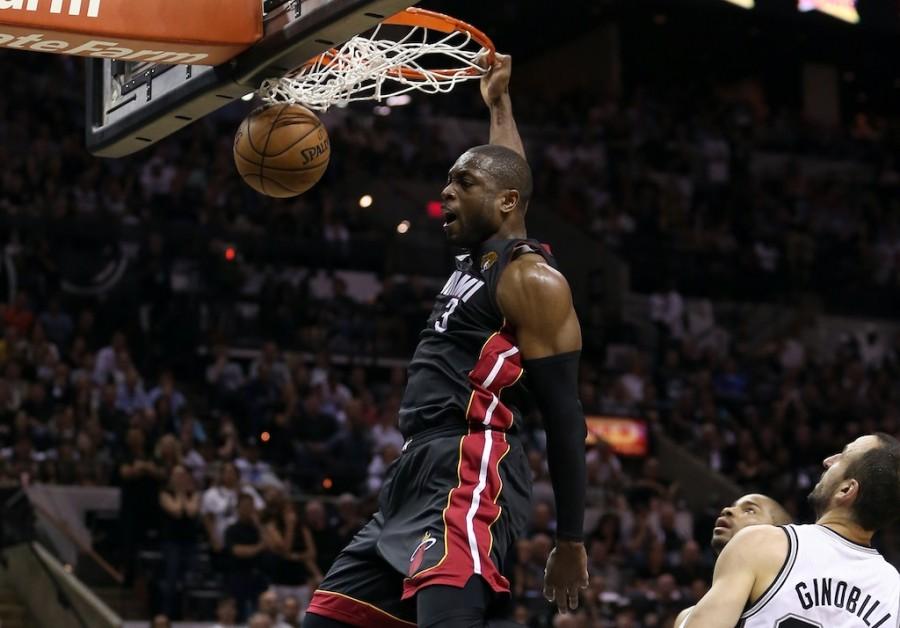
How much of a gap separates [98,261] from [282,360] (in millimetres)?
2135

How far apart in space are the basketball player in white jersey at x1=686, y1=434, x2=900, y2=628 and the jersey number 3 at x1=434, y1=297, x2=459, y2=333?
1031 mm

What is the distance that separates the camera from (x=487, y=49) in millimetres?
5477

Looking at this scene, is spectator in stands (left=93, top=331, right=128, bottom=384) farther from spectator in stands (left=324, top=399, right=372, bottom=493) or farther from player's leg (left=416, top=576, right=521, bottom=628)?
player's leg (left=416, top=576, right=521, bottom=628)

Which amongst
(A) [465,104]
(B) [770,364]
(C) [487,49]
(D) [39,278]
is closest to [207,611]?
(D) [39,278]

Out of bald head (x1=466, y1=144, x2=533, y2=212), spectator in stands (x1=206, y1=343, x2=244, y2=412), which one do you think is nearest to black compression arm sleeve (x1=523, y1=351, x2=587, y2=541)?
bald head (x1=466, y1=144, x2=533, y2=212)

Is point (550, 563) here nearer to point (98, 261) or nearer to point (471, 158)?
point (471, 158)

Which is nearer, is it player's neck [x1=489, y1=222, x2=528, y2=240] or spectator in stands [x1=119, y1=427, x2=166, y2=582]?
player's neck [x1=489, y1=222, x2=528, y2=240]

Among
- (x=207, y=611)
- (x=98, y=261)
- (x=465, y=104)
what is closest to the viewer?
(x=207, y=611)

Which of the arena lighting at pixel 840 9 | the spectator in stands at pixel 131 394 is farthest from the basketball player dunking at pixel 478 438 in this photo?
the spectator in stands at pixel 131 394

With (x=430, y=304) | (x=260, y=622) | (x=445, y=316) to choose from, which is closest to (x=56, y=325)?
(x=430, y=304)

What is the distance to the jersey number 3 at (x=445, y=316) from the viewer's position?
4.49 metres

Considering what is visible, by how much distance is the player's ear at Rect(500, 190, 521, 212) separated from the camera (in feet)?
14.7

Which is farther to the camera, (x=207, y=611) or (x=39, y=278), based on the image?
(x=39, y=278)

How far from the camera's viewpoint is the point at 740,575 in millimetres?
4023
